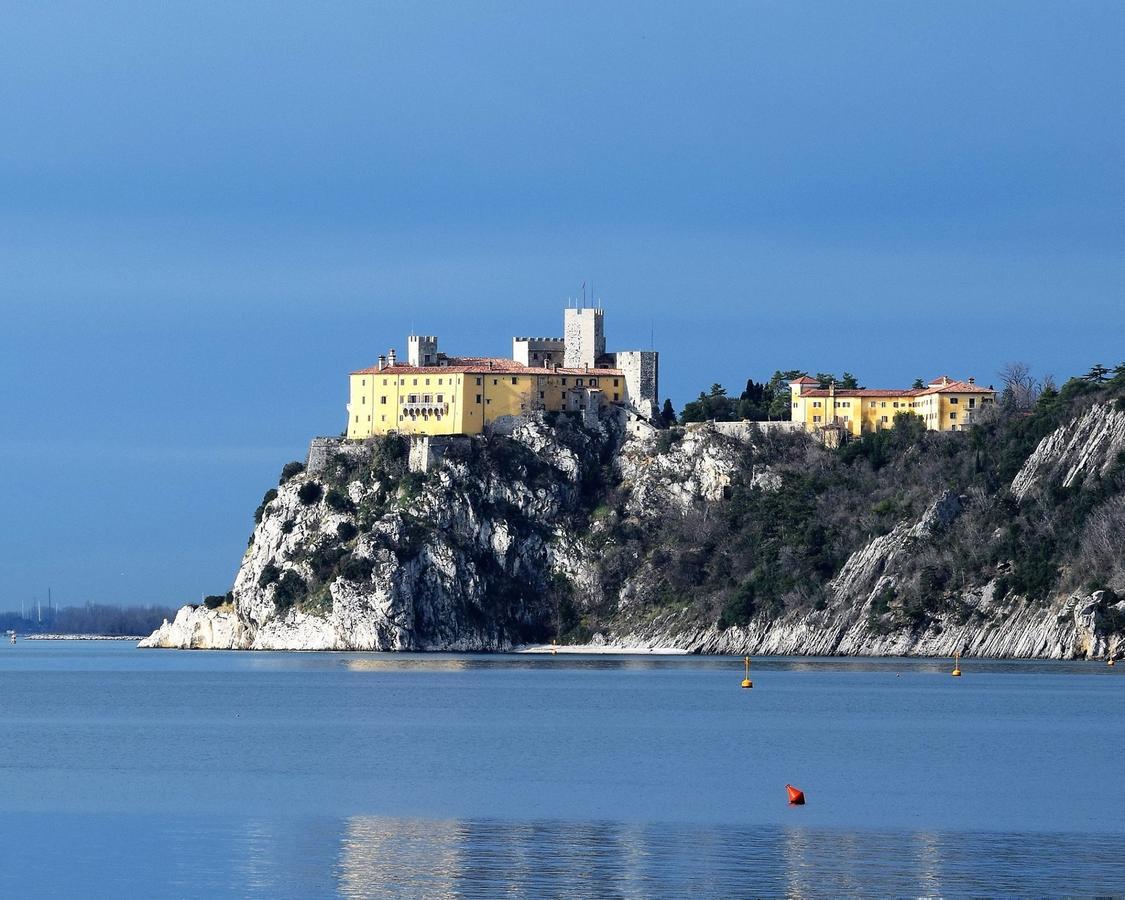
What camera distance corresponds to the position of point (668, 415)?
160 m

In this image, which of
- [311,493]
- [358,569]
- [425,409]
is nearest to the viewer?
[358,569]

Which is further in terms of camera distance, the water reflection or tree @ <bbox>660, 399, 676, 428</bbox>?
tree @ <bbox>660, 399, 676, 428</bbox>

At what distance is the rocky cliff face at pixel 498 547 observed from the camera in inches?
5738

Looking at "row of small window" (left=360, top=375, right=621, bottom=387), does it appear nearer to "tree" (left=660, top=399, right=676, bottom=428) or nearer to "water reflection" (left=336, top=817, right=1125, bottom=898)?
"tree" (left=660, top=399, right=676, bottom=428)

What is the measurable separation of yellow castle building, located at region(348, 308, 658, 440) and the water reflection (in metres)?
111

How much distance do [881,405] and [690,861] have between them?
120 metres

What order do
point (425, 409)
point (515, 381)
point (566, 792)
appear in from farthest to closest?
point (515, 381), point (425, 409), point (566, 792)

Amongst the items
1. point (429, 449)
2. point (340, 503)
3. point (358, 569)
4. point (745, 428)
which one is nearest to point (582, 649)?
point (358, 569)

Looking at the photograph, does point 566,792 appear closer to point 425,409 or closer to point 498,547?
point 498,547

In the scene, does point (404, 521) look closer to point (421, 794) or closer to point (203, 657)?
point (203, 657)

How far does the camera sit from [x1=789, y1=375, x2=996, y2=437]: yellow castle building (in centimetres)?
14825

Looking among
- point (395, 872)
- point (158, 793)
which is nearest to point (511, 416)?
point (158, 793)

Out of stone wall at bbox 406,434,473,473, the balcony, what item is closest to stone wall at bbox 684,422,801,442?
stone wall at bbox 406,434,473,473

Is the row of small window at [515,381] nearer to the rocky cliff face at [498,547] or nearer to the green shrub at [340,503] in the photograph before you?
the rocky cliff face at [498,547]
